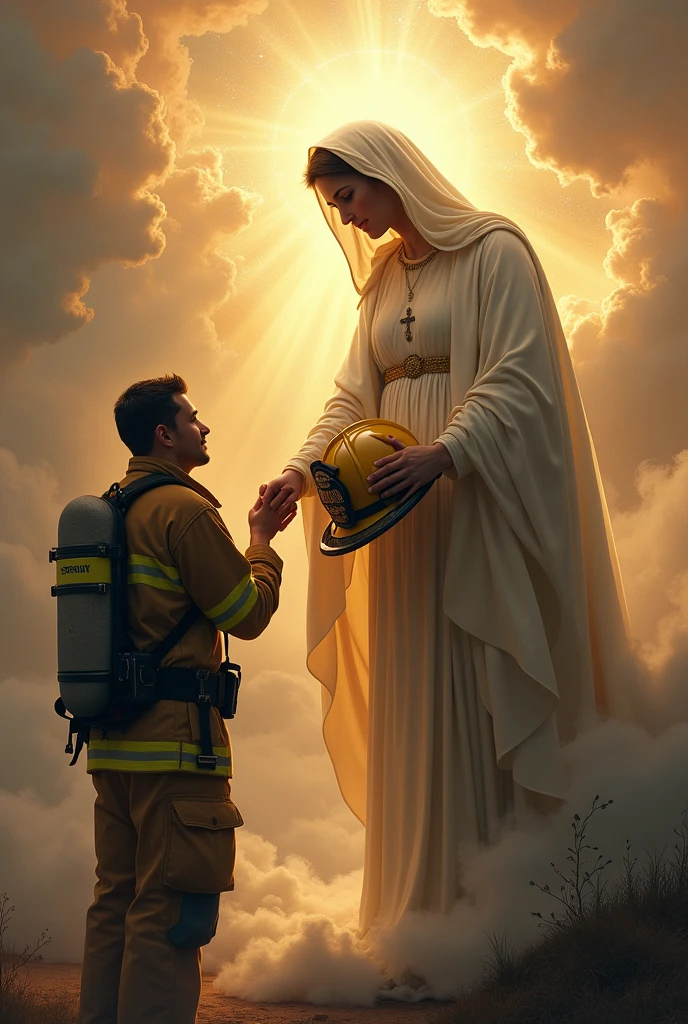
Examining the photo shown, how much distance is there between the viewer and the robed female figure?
3984mm

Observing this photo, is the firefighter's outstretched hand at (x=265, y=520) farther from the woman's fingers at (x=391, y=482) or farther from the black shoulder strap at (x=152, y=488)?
the black shoulder strap at (x=152, y=488)

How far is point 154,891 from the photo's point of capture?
2996 millimetres

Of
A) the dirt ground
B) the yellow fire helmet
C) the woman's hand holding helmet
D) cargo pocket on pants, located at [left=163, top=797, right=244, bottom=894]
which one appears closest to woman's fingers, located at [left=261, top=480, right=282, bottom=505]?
the yellow fire helmet

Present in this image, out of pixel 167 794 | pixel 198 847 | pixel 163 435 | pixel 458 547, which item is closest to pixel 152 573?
pixel 163 435

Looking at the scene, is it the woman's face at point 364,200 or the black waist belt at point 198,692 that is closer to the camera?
the black waist belt at point 198,692

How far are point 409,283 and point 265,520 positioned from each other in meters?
1.17

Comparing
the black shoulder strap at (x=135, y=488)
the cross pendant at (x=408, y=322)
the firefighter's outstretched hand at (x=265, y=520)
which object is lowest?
the black shoulder strap at (x=135, y=488)

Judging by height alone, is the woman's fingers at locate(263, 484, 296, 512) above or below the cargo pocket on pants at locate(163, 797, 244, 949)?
above

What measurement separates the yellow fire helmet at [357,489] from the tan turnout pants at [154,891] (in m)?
1.06

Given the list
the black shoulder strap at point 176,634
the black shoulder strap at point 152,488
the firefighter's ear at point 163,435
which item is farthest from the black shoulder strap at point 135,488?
the black shoulder strap at point 176,634

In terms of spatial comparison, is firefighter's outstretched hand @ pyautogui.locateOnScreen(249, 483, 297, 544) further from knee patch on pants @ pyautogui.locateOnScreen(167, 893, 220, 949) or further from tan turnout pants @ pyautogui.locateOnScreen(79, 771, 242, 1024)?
knee patch on pants @ pyautogui.locateOnScreen(167, 893, 220, 949)

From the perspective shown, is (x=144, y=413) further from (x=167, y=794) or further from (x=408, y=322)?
(x=408, y=322)

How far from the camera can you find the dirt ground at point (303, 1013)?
3.64m

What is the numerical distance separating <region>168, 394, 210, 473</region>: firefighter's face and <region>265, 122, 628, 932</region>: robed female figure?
60 cm
